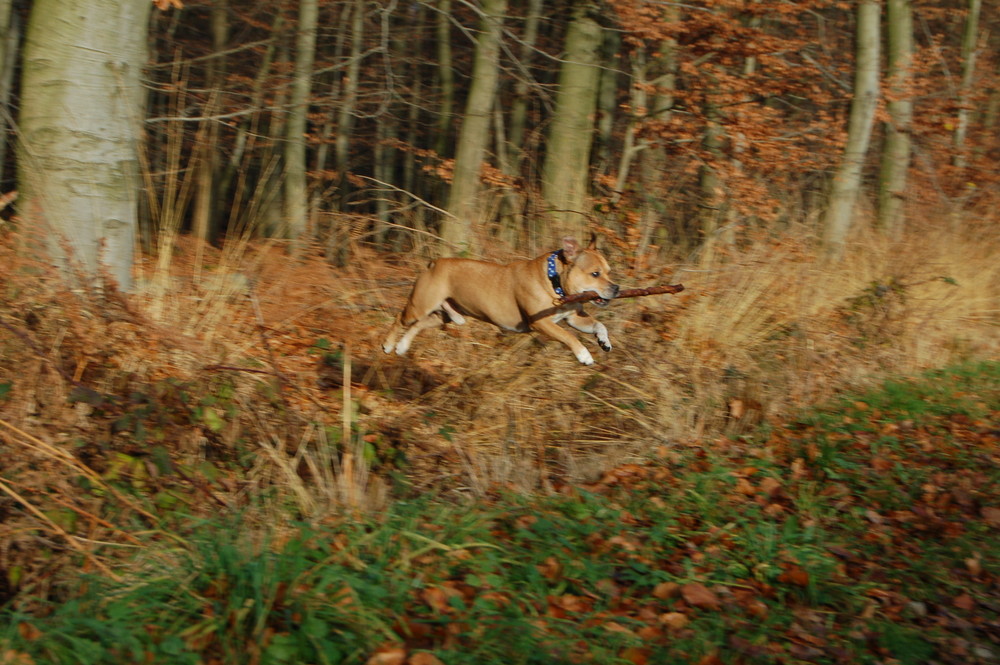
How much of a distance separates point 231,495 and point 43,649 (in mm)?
2035

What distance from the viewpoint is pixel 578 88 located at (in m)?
12.2

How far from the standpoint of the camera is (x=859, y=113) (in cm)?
1359

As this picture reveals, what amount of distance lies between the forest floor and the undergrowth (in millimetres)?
20

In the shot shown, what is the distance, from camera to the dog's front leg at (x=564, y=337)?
803 centimetres

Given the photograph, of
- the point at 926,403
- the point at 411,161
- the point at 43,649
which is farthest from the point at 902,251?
the point at 411,161

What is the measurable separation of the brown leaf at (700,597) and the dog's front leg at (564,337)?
3.01 metres

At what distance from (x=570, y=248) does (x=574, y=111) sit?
474cm

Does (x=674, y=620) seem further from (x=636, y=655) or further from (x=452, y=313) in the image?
(x=452, y=313)

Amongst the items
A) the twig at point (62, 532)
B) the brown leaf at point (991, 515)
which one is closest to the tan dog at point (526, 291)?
the brown leaf at point (991, 515)

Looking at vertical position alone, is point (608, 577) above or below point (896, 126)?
below

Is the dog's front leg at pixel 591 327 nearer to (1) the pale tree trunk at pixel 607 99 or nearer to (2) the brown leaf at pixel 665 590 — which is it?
(2) the brown leaf at pixel 665 590

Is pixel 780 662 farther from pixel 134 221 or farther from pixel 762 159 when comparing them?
pixel 762 159

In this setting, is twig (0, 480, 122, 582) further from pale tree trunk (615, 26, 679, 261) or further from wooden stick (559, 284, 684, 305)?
pale tree trunk (615, 26, 679, 261)

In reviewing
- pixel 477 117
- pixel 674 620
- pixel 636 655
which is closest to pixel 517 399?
pixel 674 620
